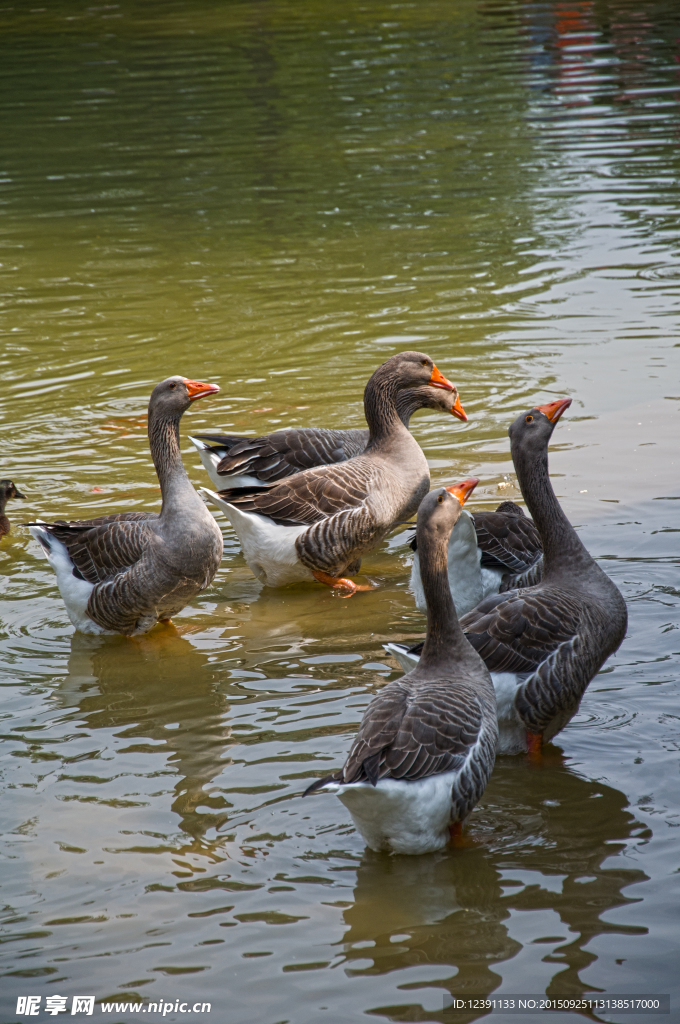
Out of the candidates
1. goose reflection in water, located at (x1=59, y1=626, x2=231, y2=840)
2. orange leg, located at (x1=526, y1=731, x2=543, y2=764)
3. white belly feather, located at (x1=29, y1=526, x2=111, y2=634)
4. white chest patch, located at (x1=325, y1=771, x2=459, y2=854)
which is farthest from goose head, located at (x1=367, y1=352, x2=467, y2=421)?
white chest patch, located at (x1=325, y1=771, x2=459, y2=854)

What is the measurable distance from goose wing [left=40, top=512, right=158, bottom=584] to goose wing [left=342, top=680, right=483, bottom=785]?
2.71 meters

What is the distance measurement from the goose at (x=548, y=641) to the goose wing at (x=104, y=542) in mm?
2380

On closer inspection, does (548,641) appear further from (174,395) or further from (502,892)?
(174,395)

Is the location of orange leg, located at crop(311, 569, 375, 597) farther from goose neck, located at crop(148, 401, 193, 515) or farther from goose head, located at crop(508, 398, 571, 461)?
goose head, located at crop(508, 398, 571, 461)

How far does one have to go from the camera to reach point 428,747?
Answer: 4.46 meters

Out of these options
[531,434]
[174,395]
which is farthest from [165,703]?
[531,434]

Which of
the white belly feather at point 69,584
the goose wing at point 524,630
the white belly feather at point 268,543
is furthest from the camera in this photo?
the white belly feather at point 268,543

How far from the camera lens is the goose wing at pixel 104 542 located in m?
7.04

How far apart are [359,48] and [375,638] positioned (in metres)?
28.4

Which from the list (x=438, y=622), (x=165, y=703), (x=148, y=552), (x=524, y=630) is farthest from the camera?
(x=148, y=552)

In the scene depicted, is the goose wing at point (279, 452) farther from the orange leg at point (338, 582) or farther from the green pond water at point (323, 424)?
the orange leg at point (338, 582)

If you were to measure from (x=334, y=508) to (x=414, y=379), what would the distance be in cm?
132

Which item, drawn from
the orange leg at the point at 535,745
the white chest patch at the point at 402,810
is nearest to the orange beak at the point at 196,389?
the orange leg at the point at 535,745

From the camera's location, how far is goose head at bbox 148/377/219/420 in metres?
7.18
